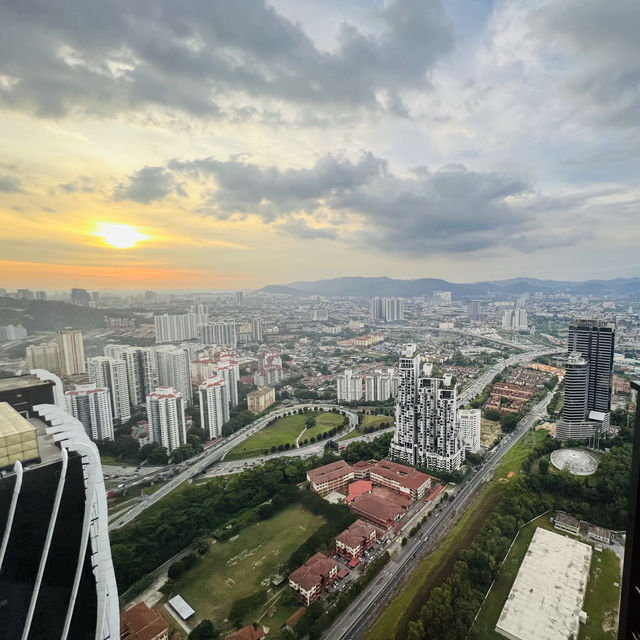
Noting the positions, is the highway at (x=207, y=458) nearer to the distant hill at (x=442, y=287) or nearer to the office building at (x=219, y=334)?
the office building at (x=219, y=334)

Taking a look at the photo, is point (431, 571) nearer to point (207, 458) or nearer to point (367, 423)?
point (207, 458)

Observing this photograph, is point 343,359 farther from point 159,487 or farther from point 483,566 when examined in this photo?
point 483,566

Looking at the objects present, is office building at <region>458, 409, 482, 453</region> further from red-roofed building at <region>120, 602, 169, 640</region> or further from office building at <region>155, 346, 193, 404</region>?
office building at <region>155, 346, 193, 404</region>

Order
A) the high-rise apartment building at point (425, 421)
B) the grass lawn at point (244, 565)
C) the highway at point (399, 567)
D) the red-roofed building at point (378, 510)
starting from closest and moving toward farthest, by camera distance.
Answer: the highway at point (399, 567), the grass lawn at point (244, 565), the red-roofed building at point (378, 510), the high-rise apartment building at point (425, 421)

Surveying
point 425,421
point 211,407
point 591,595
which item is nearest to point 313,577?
point 591,595

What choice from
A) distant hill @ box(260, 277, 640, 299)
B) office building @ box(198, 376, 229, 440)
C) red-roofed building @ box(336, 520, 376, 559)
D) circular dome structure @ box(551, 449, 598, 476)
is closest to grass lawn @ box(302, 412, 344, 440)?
office building @ box(198, 376, 229, 440)

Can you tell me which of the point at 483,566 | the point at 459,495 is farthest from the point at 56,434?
the point at 459,495

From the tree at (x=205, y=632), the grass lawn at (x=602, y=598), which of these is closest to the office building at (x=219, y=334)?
the tree at (x=205, y=632)
